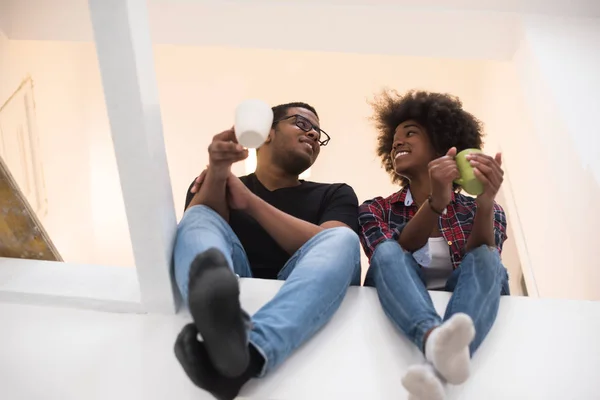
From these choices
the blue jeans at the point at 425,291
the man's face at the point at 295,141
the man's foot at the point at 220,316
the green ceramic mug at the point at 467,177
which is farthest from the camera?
the man's face at the point at 295,141

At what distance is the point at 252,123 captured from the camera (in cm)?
119

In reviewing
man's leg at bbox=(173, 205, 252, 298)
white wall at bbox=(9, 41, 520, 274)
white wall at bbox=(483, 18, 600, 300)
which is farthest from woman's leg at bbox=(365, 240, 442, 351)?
white wall at bbox=(9, 41, 520, 274)

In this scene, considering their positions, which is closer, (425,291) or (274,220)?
(425,291)

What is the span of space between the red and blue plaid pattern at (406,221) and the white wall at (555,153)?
37cm

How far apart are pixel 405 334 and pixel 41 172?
6.49 feet

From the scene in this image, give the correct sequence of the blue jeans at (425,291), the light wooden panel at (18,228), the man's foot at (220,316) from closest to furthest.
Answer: the man's foot at (220,316), the blue jeans at (425,291), the light wooden panel at (18,228)

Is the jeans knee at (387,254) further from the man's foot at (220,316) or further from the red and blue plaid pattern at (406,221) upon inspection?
the man's foot at (220,316)

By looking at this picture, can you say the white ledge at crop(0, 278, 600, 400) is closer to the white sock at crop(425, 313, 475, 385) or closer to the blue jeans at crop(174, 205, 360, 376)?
the blue jeans at crop(174, 205, 360, 376)

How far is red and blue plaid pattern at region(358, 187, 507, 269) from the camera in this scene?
1563 mm

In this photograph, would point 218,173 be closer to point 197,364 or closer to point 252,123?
point 252,123

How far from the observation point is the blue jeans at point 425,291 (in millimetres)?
1251

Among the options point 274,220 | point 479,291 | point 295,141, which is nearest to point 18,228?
point 274,220

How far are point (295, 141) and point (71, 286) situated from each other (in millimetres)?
694

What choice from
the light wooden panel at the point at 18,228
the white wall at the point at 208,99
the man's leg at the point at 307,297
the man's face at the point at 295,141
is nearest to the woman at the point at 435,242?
the man's leg at the point at 307,297
